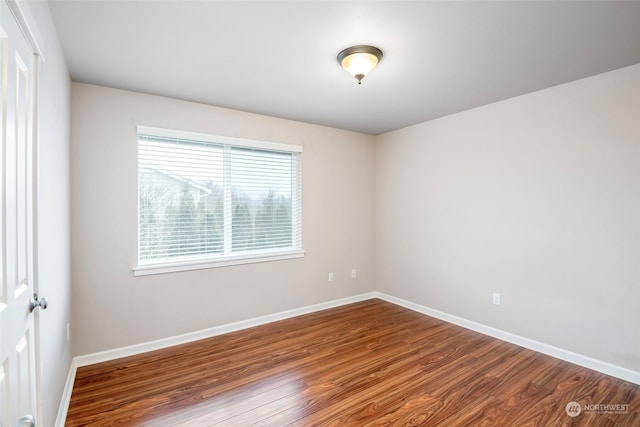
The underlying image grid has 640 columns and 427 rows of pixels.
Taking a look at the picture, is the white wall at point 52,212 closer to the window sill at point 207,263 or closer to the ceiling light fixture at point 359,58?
the window sill at point 207,263

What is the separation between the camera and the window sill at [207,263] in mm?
2984

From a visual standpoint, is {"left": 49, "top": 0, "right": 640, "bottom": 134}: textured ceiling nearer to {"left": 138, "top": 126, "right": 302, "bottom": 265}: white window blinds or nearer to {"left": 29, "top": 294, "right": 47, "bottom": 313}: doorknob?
{"left": 138, "top": 126, "right": 302, "bottom": 265}: white window blinds

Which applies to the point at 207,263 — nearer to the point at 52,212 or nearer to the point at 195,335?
the point at 195,335

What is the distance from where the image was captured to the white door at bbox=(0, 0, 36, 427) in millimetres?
1015

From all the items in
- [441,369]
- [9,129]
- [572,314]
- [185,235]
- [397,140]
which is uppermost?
[397,140]

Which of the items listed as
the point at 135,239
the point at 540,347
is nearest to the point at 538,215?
the point at 540,347

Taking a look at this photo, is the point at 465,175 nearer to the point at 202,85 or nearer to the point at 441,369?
the point at 441,369

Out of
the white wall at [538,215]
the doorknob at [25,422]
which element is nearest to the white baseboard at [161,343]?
the doorknob at [25,422]

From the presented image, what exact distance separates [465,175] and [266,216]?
2.44 metres

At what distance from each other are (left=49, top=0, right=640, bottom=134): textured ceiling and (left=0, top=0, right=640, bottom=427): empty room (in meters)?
0.02

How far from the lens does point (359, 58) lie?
2215 millimetres

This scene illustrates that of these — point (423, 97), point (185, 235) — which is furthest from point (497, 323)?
point (185, 235)

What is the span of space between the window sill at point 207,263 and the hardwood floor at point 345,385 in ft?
2.56

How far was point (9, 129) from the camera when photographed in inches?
42.2
